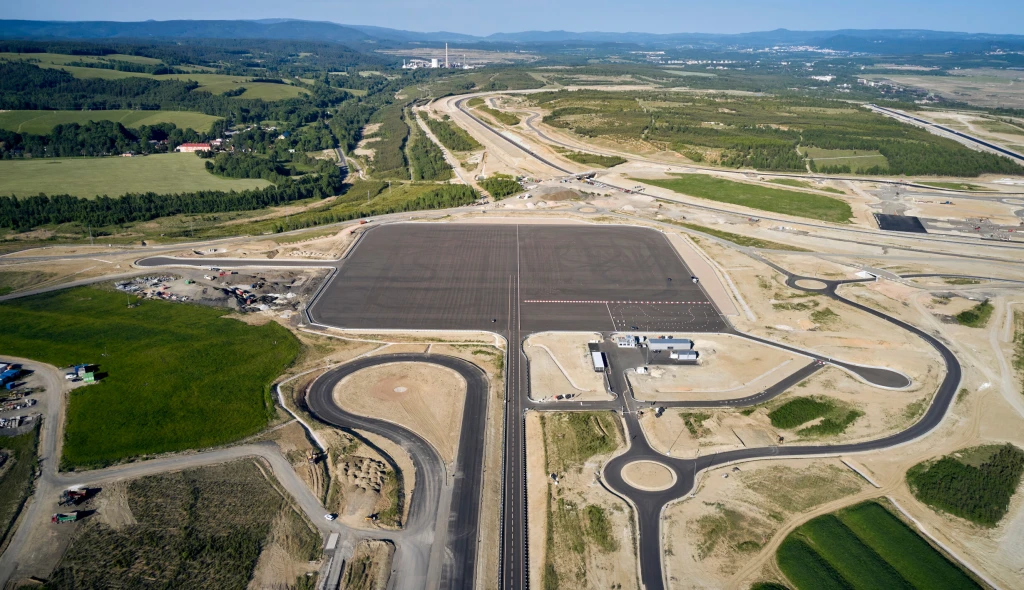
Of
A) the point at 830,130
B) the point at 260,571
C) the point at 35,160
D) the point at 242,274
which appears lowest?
the point at 260,571

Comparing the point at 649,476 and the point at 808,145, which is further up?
the point at 808,145

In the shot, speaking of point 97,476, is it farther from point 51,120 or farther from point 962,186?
point 51,120

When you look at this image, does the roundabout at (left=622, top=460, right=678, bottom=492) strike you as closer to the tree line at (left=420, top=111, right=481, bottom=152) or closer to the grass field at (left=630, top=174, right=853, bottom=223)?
the grass field at (left=630, top=174, right=853, bottom=223)

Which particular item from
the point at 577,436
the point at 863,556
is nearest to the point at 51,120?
the point at 577,436

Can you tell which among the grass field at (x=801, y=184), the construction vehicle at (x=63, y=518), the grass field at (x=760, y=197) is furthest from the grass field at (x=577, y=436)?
the grass field at (x=801, y=184)

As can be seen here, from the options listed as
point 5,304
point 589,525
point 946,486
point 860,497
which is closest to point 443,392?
point 589,525

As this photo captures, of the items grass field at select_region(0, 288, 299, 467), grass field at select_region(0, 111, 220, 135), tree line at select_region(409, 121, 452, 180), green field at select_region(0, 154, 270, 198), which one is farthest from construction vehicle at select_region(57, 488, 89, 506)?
grass field at select_region(0, 111, 220, 135)

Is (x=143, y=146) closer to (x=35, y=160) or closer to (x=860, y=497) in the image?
(x=35, y=160)
